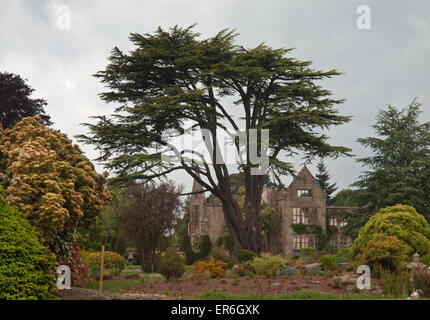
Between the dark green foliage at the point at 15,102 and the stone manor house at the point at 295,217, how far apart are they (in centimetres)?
1767

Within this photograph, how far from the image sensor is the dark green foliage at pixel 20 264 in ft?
30.7

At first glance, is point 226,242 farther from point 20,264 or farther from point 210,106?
point 20,264

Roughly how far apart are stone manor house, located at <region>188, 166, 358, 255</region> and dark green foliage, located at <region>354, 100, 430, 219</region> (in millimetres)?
3939

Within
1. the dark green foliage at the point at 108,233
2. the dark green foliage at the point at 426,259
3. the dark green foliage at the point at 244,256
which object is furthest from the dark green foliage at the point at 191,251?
the dark green foliage at the point at 426,259

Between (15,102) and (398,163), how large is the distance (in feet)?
83.2

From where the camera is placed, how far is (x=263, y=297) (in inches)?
498

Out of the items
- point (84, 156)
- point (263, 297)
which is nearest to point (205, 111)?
point (84, 156)

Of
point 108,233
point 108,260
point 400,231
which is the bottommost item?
point 108,260

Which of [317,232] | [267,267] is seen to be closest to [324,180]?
[317,232]

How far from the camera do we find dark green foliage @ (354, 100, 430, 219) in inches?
1228

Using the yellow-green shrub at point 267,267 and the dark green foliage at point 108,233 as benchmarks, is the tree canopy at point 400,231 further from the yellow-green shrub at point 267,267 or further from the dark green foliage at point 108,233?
the dark green foliage at point 108,233

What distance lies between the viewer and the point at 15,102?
22453mm

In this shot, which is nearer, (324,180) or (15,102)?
(15,102)

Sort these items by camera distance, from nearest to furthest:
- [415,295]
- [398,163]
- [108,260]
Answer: [415,295] → [108,260] → [398,163]
